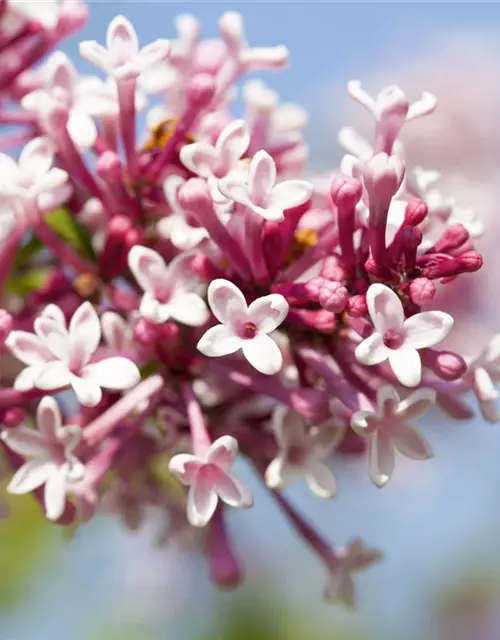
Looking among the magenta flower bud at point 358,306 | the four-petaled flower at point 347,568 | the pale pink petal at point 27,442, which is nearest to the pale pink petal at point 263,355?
the magenta flower bud at point 358,306

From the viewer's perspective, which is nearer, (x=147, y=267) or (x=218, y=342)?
(x=218, y=342)

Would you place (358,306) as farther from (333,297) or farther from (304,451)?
(304,451)

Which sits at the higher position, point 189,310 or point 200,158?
point 200,158

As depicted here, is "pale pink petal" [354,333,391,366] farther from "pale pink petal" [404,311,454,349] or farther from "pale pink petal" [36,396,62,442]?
"pale pink petal" [36,396,62,442]

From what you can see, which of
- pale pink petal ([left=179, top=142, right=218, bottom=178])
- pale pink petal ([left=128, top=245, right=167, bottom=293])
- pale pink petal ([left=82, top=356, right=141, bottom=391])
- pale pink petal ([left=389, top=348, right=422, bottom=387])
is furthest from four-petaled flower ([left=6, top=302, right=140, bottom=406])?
pale pink petal ([left=389, top=348, right=422, bottom=387])

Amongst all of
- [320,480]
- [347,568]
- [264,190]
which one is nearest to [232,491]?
[320,480]

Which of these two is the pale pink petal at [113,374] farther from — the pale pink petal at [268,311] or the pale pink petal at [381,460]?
the pale pink petal at [381,460]
